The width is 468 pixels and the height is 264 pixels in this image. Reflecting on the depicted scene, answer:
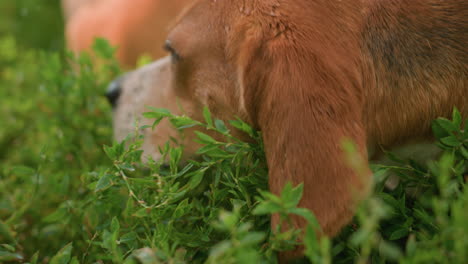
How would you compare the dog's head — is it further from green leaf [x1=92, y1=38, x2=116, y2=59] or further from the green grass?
green leaf [x1=92, y1=38, x2=116, y2=59]

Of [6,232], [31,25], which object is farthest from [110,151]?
[31,25]

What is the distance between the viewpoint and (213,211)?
114 centimetres

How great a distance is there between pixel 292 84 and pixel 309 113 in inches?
3.3

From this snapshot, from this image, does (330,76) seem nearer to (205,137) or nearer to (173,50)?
(205,137)

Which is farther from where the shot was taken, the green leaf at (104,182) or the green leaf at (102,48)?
the green leaf at (102,48)

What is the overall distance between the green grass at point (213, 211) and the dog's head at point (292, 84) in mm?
86

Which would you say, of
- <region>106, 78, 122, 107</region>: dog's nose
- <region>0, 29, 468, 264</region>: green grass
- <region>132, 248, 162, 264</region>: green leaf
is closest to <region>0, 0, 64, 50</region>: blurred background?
<region>106, 78, 122, 107</region>: dog's nose

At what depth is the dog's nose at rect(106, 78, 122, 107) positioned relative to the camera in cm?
195

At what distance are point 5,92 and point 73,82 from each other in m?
0.68

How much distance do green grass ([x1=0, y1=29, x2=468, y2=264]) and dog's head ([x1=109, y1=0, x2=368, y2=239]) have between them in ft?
0.28

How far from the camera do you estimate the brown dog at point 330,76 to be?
3.34 ft

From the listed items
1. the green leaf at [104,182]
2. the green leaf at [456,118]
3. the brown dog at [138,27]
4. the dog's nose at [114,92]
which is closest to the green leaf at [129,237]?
the green leaf at [104,182]

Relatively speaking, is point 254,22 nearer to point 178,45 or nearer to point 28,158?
point 178,45

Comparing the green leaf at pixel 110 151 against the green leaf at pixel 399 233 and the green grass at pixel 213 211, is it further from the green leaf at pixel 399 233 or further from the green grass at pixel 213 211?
the green leaf at pixel 399 233
